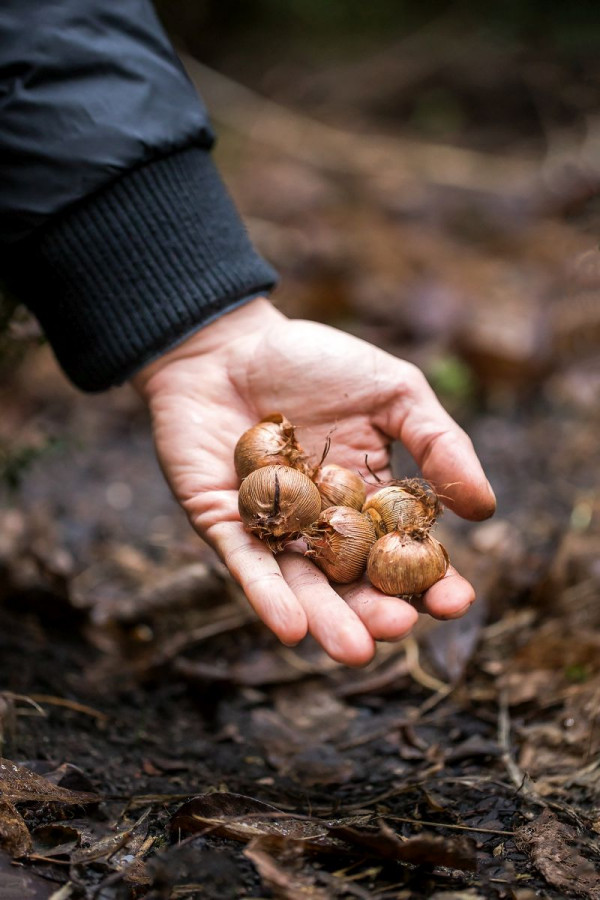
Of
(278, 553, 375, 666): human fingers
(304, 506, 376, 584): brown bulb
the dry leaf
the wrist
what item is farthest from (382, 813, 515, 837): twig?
the wrist

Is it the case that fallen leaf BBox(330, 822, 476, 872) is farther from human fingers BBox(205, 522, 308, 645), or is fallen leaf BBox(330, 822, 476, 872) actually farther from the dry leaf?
human fingers BBox(205, 522, 308, 645)

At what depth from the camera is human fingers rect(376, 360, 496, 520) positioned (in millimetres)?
1973

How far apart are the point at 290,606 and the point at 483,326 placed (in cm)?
338

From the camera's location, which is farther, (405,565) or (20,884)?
(405,565)

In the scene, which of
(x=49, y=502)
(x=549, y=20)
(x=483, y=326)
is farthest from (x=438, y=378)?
(x=549, y=20)

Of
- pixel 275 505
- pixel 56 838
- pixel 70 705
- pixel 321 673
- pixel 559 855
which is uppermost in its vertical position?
pixel 275 505

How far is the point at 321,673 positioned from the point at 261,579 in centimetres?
98

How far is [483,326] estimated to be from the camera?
469cm

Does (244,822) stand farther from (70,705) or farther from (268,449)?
(268,449)

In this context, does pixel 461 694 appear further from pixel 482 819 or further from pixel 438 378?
pixel 438 378

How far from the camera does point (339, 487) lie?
82.8 inches

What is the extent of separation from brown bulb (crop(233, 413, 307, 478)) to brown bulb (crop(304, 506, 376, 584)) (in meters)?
0.21

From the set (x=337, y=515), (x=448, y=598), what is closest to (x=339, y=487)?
(x=337, y=515)

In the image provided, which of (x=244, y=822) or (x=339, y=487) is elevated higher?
(x=339, y=487)
